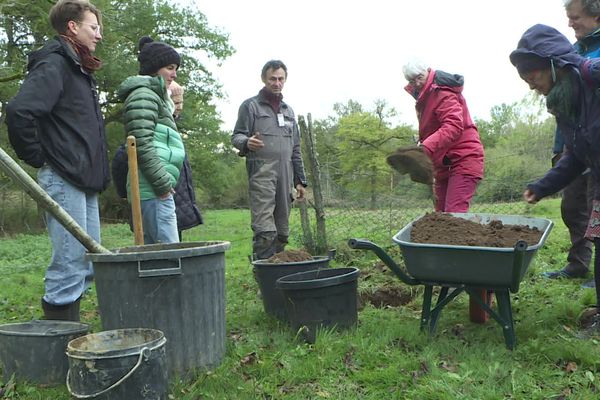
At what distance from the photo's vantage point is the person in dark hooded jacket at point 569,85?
2.95 metres

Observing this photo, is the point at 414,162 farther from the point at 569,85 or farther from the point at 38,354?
the point at 38,354

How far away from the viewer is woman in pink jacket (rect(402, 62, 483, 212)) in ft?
13.5

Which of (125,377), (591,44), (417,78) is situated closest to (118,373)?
(125,377)

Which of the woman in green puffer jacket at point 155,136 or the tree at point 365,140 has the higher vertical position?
the tree at point 365,140

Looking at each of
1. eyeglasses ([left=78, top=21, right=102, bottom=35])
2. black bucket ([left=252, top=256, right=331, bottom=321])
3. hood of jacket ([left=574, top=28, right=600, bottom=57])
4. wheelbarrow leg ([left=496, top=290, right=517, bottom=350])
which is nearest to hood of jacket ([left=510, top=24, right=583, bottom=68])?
hood of jacket ([left=574, top=28, right=600, bottom=57])

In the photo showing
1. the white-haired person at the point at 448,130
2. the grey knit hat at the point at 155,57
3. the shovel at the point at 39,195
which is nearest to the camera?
the shovel at the point at 39,195

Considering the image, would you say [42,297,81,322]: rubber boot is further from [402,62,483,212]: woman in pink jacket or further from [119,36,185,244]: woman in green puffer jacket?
[402,62,483,212]: woman in pink jacket

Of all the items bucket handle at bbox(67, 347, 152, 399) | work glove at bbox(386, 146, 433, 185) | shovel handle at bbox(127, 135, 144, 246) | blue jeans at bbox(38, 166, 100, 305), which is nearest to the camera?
bucket handle at bbox(67, 347, 152, 399)

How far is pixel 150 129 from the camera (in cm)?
338

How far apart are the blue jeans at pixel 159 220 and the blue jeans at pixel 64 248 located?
0.50 metres

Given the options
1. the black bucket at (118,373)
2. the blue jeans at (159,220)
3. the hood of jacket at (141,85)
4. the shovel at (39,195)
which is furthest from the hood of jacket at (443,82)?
the black bucket at (118,373)

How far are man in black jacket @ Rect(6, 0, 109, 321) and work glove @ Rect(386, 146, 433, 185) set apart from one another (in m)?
2.12

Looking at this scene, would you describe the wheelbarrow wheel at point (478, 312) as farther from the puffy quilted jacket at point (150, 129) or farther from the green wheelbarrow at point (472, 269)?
the puffy quilted jacket at point (150, 129)

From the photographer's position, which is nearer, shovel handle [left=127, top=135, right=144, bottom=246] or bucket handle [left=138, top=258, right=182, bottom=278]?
bucket handle [left=138, top=258, right=182, bottom=278]
